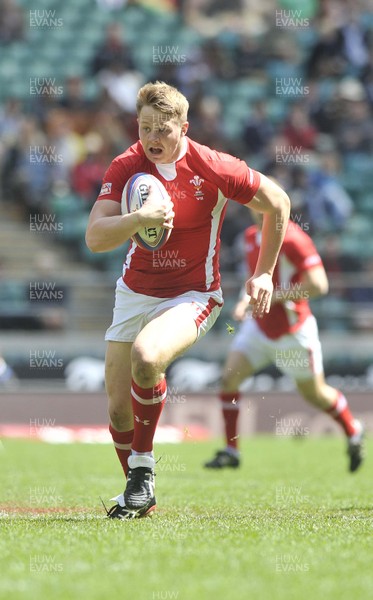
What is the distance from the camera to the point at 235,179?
6.31 metres

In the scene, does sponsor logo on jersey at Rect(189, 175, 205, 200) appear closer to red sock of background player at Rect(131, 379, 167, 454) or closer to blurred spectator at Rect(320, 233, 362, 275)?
red sock of background player at Rect(131, 379, 167, 454)

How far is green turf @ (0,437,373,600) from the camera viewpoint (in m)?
4.20

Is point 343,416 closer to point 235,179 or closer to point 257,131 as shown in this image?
point 235,179

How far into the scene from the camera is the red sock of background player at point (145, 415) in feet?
20.7

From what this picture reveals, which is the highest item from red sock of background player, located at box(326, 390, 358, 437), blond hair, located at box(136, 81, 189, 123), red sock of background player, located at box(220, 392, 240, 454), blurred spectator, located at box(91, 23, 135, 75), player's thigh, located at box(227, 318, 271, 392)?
blond hair, located at box(136, 81, 189, 123)

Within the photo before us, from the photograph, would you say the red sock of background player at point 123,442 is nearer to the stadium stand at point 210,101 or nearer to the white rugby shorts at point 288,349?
the white rugby shorts at point 288,349

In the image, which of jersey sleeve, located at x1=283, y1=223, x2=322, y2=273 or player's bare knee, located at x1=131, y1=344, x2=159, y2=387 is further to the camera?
jersey sleeve, located at x1=283, y1=223, x2=322, y2=273

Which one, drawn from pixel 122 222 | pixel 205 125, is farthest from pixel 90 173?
pixel 122 222

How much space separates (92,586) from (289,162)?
1420 centimetres

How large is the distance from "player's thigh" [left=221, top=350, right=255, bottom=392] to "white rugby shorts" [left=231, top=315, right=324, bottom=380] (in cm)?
4

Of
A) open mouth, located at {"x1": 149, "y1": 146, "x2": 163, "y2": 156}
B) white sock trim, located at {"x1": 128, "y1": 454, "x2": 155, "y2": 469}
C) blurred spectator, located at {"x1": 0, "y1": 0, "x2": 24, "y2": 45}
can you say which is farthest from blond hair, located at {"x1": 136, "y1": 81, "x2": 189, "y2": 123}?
blurred spectator, located at {"x1": 0, "y1": 0, "x2": 24, "y2": 45}

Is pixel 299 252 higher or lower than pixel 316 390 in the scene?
higher

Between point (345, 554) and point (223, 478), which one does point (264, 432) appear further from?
point (345, 554)

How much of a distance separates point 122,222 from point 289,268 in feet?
14.3
